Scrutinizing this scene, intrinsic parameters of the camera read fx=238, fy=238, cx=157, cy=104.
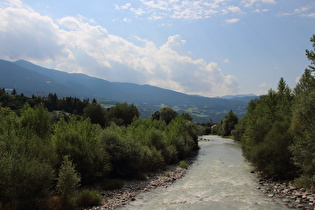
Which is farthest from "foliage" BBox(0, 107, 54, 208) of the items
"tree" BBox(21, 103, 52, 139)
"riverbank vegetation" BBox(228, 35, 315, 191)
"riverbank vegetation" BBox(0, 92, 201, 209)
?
"riverbank vegetation" BBox(228, 35, 315, 191)

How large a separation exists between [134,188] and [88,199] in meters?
6.46

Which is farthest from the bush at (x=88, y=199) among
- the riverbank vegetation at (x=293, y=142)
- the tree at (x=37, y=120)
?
the riverbank vegetation at (x=293, y=142)

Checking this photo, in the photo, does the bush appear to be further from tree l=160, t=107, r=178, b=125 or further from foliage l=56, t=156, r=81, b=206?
tree l=160, t=107, r=178, b=125

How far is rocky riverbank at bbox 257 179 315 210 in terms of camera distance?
60.4 ft

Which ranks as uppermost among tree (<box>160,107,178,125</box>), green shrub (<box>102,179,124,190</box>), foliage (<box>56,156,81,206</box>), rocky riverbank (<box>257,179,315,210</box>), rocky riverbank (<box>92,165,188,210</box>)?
tree (<box>160,107,178,125</box>)

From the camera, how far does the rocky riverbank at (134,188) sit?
1931 cm

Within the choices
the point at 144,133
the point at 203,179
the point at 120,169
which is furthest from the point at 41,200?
the point at 144,133

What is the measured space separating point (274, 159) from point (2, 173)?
25689mm

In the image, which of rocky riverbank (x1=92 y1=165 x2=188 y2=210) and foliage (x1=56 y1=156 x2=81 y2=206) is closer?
foliage (x1=56 y1=156 x2=81 y2=206)

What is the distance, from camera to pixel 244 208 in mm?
17688

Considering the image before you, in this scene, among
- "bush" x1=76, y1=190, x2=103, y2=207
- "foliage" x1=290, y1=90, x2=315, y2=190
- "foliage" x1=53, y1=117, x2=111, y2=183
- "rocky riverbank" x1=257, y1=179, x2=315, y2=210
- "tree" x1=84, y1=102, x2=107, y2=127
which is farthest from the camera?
"tree" x1=84, y1=102, x2=107, y2=127

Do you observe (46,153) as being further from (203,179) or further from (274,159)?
(274,159)

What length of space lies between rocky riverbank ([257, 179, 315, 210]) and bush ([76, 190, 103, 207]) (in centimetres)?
1434

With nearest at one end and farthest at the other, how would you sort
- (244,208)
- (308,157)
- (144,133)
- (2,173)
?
1. (2,173)
2. (244,208)
3. (308,157)
4. (144,133)
